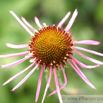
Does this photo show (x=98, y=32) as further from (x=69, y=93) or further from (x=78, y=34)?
(x=69, y=93)

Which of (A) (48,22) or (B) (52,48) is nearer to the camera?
(B) (52,48)

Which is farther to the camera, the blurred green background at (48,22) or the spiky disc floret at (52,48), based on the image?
the blurred green background at (48,22)

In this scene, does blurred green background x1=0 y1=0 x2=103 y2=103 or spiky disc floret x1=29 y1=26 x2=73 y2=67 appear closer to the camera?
spiky disc floret x1=29 y1=26 x2=73 y2=67

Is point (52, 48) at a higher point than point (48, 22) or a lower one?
lower
